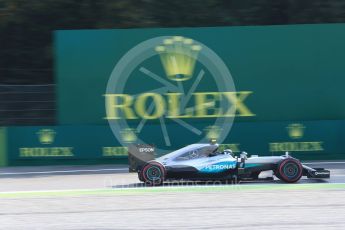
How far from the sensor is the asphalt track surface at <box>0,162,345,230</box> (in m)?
8.81

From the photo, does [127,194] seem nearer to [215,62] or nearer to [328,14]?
[215,62]

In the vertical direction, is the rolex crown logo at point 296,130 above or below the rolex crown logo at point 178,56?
below

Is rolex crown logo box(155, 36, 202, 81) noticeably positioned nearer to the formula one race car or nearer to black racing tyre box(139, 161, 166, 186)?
the formula one race car

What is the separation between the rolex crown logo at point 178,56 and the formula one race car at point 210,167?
5184mm

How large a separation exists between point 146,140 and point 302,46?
15.8ft

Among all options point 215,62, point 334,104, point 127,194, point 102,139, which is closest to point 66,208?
point 127,194

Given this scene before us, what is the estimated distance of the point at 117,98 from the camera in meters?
17.2

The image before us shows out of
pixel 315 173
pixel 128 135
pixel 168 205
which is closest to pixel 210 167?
pixel 315 173

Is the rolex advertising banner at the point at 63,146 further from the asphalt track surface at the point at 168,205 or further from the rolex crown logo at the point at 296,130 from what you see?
the rolex crown logo at the point at 296,130

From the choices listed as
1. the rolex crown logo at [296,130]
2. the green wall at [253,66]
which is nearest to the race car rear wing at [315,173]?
the rolex crown logo at [296,130]

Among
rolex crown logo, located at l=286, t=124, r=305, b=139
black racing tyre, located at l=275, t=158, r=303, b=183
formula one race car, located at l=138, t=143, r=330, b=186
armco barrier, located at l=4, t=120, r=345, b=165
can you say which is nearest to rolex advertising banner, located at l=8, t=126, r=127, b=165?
armco barrier, located at l=4, t=120, r=345, b=165

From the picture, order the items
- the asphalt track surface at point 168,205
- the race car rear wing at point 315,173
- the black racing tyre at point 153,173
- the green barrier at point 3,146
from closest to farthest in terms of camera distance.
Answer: the asphalt track surface at point 168,205 → the black racing tyre at point 153,173 → the race car rear wing at point 315,173 → the green barrier at point 3,146

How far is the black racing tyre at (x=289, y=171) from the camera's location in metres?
12.2

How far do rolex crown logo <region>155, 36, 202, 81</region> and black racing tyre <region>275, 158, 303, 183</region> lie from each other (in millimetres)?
5602
